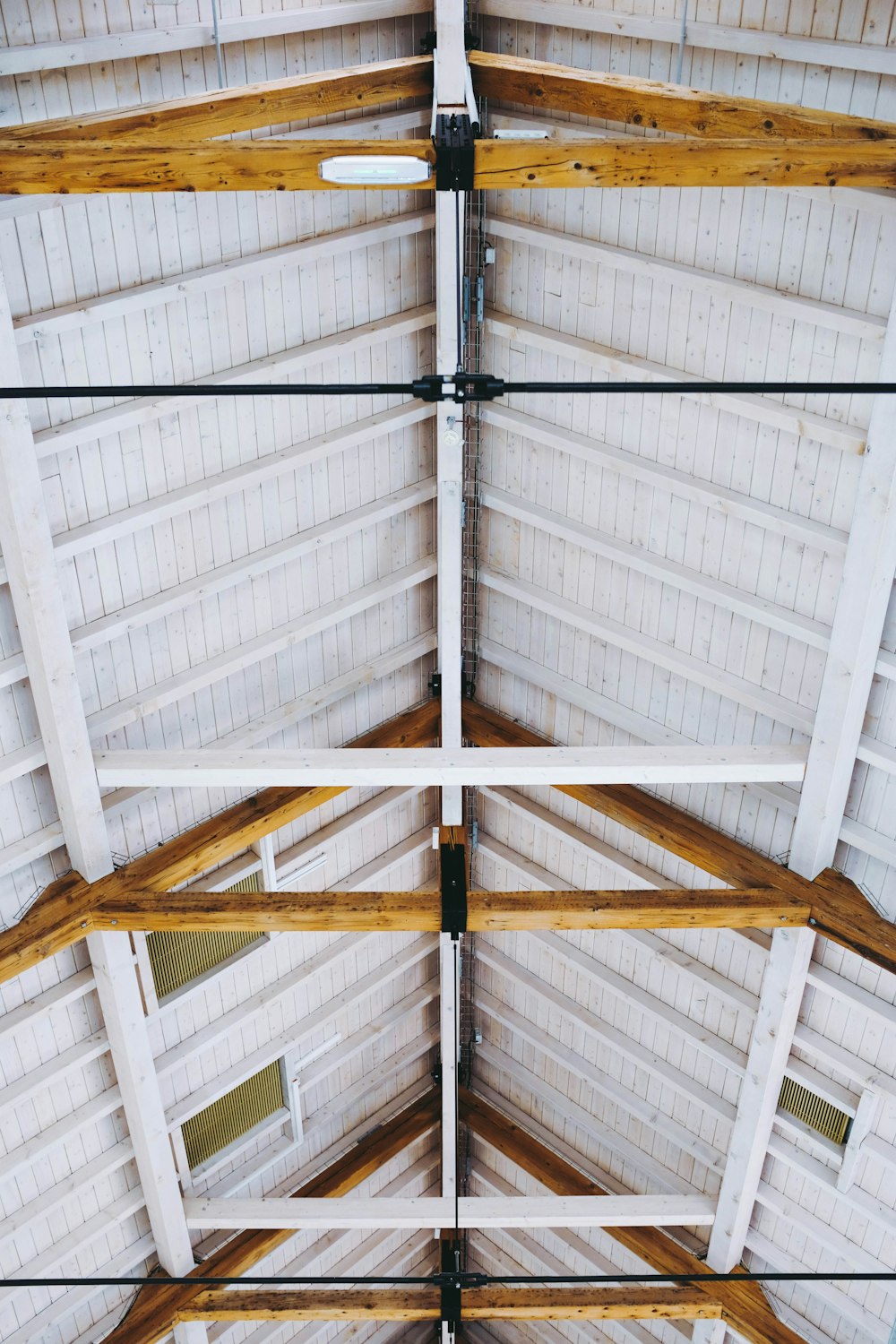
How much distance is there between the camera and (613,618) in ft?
28.8

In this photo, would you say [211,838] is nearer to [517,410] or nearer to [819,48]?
[517,410]

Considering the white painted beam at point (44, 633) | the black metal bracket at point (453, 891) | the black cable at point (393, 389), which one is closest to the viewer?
the black cable at point (393, 389)

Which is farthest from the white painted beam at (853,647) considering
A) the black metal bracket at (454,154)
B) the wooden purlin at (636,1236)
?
the wooden purlin at (636,1236)

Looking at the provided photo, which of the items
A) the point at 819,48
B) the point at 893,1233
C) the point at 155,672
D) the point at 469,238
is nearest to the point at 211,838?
the point at 155,672

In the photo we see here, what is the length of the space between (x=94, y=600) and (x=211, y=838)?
75.7 inches

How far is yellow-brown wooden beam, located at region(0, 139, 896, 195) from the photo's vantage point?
5.62 metres

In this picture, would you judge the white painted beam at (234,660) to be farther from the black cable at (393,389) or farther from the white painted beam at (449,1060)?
the white painted beam at (449,1060)

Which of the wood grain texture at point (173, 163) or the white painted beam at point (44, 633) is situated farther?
the white painted beam at point (44, 633)

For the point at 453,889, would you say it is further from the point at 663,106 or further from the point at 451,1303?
the point at 663,106

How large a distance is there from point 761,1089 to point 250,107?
6.91m

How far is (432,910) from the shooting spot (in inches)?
308

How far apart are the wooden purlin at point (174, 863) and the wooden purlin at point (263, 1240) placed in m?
3.16

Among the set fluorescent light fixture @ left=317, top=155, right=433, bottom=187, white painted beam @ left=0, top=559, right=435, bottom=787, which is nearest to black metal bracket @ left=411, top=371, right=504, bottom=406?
fluorescent light fixture @ left=317, top=155, right=433, bottom=187

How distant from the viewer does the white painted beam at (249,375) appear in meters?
6.80
